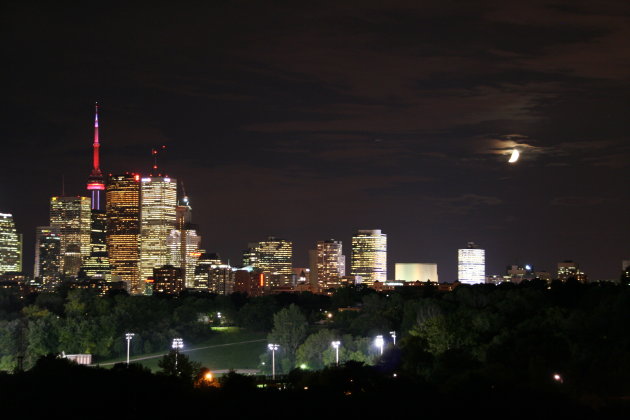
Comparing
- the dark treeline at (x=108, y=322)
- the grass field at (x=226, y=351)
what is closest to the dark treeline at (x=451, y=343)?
the dark treeline at (x=108, y=322)

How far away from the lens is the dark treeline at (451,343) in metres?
66.1

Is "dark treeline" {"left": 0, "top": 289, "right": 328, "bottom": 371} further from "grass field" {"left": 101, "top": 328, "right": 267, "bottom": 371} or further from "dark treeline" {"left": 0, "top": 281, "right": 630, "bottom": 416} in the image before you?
"grass field" {"left": 101, "top": 328, "right": 267, "bottom": 371}

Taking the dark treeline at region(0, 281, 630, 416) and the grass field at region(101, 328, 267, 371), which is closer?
the dark treeline at region(0, 281, 630, 416)

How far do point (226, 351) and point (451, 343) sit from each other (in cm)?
3889

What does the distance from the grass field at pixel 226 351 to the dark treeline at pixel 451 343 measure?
2948 millimetres

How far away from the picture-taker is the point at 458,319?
9550 cm

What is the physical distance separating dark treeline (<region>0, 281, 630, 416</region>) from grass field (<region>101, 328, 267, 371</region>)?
2948 mm

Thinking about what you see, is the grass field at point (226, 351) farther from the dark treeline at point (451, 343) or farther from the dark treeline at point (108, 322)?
the dark treeline at point (451, 343)

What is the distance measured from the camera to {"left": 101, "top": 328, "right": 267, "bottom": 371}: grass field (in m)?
114

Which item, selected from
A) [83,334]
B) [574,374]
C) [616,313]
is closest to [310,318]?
[83,334]

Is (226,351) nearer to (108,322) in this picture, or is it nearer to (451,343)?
(108,322)

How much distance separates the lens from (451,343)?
91188mm

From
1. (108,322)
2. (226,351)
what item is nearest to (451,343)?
(226,351)

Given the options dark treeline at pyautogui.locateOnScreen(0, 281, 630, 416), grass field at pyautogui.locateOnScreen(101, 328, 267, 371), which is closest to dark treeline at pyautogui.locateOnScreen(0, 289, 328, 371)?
dark treeline at pyautogui.locateOnScreen(0, 281, 630, 416)
